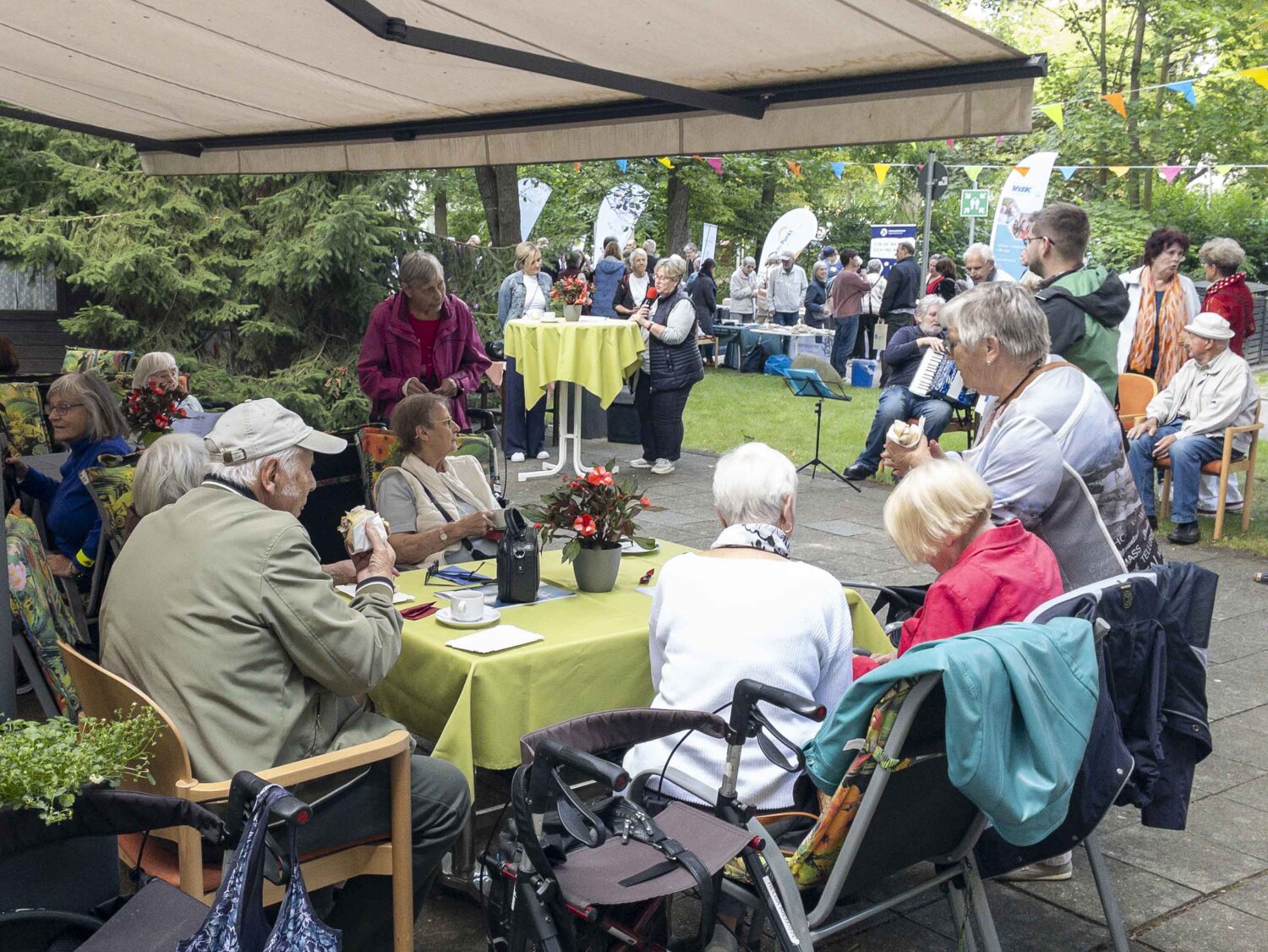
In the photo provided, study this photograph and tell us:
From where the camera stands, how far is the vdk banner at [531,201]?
693 inches

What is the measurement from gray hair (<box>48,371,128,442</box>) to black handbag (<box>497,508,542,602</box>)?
215cm

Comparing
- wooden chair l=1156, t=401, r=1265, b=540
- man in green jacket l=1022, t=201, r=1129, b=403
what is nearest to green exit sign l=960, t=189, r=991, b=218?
wooden chair l=1156, t=401, r=1265, b=540

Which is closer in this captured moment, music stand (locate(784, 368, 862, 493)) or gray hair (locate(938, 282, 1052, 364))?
gray hair (locate(938, 282, 1052, 364))

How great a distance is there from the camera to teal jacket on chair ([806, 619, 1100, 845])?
2.04m

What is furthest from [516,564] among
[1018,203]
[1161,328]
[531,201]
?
[531,201]

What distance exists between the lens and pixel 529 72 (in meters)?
4.02

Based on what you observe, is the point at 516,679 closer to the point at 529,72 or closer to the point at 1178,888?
the point at 1178,888

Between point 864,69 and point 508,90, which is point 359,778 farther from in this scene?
point 508,90

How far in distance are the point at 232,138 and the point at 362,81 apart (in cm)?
186

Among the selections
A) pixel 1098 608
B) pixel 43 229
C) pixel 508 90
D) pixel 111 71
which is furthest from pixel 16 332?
pixel 1098 608

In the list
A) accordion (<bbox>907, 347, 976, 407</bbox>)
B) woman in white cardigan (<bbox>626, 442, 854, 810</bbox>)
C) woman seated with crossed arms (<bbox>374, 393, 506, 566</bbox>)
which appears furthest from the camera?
accordion (<bbox>907, 347, 976, 407</bbox>)

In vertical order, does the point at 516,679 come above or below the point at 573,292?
below

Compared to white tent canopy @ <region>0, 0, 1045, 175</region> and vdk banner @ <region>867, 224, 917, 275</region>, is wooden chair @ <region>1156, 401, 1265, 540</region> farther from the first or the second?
vdk banner @ <region>867, 224, 917, 275</region>

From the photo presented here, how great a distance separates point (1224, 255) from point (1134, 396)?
1.38m
